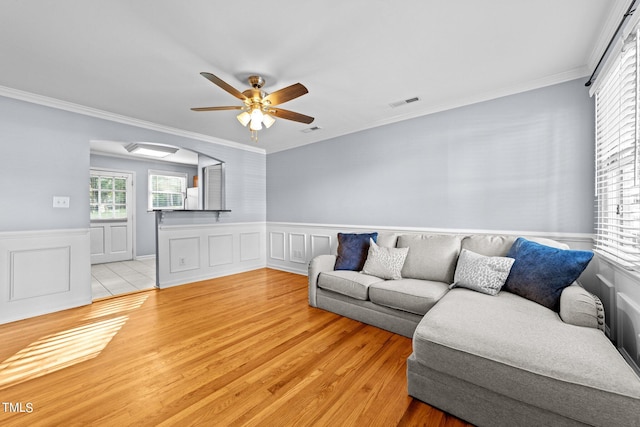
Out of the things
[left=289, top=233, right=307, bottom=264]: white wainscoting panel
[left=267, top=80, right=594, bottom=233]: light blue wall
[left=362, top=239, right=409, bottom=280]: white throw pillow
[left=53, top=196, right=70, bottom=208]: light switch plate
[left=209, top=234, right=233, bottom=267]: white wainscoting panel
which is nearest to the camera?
[left=267, top=80, right=594, bottom=233]: light blue wall

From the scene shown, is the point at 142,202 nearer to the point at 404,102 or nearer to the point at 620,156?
the point at 404,102

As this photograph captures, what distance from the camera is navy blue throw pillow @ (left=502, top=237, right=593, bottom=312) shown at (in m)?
1.87

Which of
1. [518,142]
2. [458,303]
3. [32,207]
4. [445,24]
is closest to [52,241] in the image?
[32,207]

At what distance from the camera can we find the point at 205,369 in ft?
6.52

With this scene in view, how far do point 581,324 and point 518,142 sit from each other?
1965 millimetres

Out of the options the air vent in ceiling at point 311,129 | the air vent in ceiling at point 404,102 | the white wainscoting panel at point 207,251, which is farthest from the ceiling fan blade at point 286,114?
the white wainscoting panel at point 207,251

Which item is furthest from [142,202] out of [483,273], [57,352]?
[483,273]

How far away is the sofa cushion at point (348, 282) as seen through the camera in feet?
8.90

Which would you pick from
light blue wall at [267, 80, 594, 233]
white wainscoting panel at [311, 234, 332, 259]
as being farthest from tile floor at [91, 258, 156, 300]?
light blue wall at [267, 80, 594, 233]

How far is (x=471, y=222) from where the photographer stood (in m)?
3.12

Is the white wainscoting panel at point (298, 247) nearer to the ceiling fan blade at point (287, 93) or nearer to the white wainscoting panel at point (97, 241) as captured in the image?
the ceiling fan blade at point (287, 93)

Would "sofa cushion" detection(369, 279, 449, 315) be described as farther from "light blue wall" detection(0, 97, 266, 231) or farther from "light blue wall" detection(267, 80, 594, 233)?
"light blue wall" detection(0, 97, 266, 231)

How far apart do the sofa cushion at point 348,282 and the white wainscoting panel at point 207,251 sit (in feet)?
8.05

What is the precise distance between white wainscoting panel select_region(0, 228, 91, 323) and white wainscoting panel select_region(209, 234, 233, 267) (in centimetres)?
167
